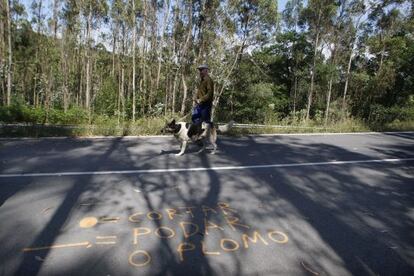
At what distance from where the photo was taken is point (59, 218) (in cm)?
406

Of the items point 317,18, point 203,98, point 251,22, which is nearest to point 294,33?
point 317,18

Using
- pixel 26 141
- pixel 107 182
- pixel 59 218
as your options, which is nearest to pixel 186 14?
pixel 26 141

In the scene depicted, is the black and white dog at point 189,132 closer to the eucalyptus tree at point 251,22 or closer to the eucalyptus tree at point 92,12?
the eucalyptus tree at point 251,22

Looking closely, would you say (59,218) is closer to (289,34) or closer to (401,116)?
(401,116)

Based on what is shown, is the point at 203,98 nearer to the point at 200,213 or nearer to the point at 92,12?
the point at 200,213

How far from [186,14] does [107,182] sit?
16.6m

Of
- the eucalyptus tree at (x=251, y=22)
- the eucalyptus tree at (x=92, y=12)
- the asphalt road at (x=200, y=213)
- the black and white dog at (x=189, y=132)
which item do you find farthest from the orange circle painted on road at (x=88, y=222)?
the eucalyptus tree at (x=92, y=12)

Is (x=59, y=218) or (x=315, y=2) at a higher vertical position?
(x=315, y=2)

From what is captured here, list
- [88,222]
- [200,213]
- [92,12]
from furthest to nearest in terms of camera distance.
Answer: [92,12]
[200,213]
[88,222]

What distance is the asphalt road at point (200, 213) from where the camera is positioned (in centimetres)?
326

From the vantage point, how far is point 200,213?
437 cm

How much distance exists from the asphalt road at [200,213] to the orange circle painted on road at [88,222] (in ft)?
0.04

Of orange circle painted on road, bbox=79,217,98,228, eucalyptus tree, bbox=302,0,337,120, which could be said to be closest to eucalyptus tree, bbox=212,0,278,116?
eucalyptus tree, bbox=302,0,337,120

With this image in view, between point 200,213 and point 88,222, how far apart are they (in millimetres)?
1385
